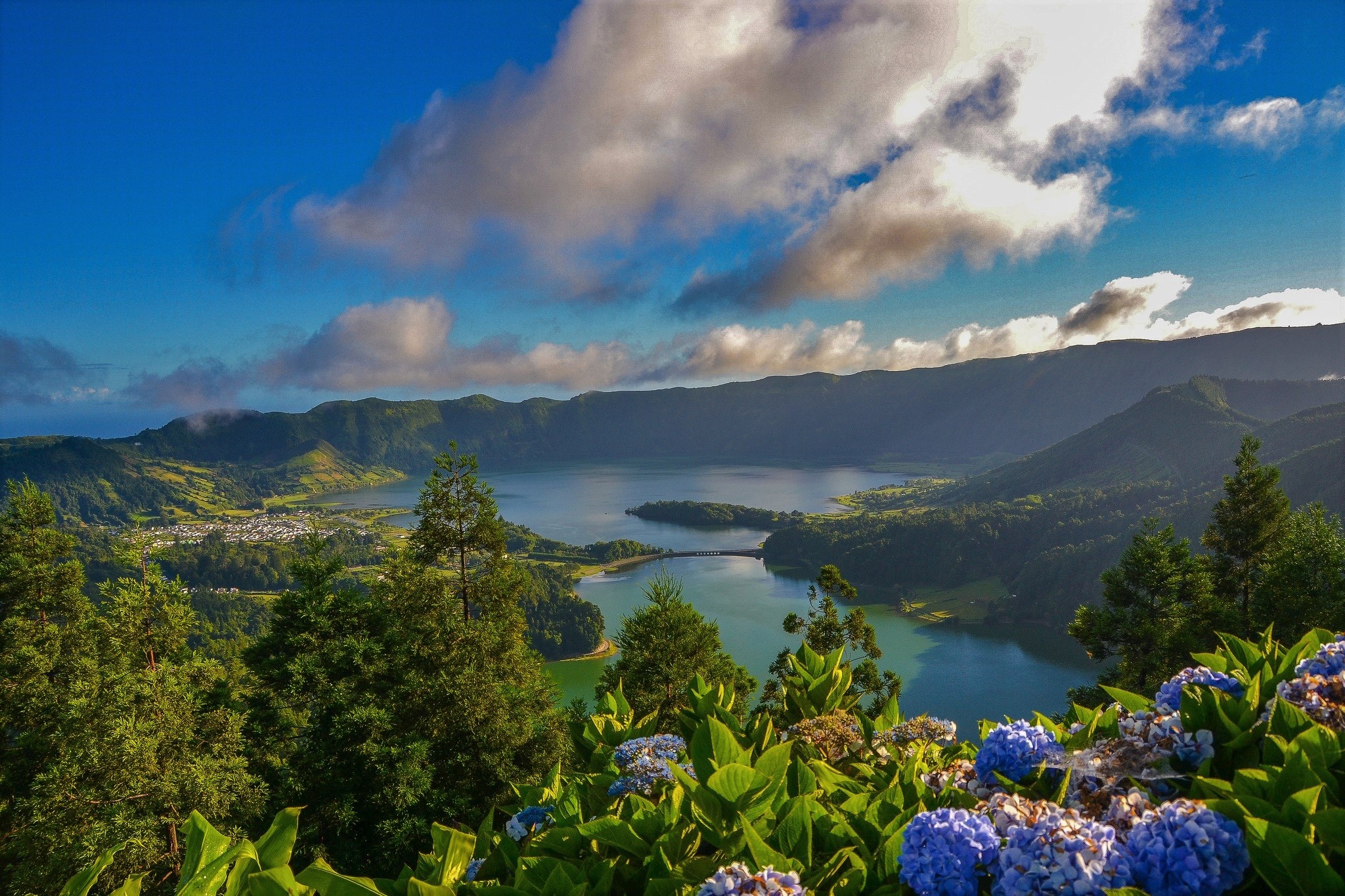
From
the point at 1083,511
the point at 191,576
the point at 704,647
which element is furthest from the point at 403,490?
the point at 704,647

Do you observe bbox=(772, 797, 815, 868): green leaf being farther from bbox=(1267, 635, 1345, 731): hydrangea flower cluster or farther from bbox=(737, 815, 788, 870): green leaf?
bbox=(1267, 635, 1345, 731): hydrangea flower cluster

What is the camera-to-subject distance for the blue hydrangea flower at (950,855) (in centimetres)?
139

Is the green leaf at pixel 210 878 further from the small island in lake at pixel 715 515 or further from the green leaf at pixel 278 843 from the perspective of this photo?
the small island in lake at pixel 715 515

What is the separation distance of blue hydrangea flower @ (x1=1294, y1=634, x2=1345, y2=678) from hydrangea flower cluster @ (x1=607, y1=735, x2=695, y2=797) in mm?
2016

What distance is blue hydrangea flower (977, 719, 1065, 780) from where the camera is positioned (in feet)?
6.20

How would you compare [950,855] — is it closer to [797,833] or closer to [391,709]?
[797,833]

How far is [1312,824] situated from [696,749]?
60.9 inches

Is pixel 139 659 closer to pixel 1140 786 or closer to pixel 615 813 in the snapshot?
pixel 615 813

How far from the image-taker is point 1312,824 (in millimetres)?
1284

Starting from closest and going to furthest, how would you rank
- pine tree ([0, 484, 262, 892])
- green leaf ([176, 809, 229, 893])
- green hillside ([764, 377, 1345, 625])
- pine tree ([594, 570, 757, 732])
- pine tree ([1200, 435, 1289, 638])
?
green leaf ([176, 809, 229, 893]) → pine tree ([0, 484, 262, 892]) → pine tree ([594, 570, 757, 732]) → pine tree ([1200, 435, 1289, 638]) → green hillside ([764, 377, 1345, 625])

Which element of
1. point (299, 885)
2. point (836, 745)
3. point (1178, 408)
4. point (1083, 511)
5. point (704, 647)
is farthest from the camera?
point (1178, 408)

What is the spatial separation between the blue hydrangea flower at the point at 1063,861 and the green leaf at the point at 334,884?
4.74 ft

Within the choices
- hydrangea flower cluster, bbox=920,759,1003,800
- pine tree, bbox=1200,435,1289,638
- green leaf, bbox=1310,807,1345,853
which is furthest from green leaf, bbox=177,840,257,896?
pine tree, bbox=1200,435,1289,638

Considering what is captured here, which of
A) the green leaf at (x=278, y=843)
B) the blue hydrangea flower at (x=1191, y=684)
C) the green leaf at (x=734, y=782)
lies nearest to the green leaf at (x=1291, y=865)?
the blue hydrangea flower at (x=1191, y=684)
